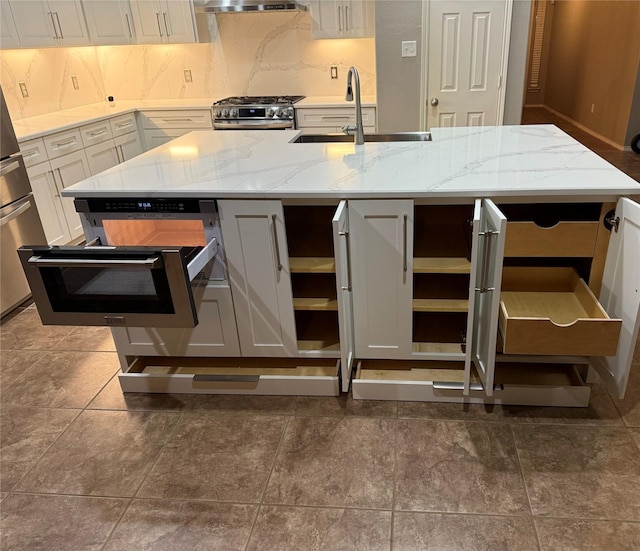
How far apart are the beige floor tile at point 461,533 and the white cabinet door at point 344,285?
596 mm

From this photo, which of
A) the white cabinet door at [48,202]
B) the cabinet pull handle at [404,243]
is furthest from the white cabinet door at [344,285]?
the white cabinet door at [48,202]

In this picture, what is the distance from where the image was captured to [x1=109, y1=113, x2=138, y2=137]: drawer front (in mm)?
4402

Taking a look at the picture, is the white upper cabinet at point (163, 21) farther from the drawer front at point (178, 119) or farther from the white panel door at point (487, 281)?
the white panel door at point (487, 281)

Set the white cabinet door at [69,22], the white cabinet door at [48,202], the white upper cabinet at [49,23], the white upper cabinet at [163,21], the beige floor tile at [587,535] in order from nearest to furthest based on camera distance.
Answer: the beige floor tile at [587,535] < the white cabinet door at [48,202] < the white upper cabinet at [49,23] < the white cabinet door at [69,22] < the white upper cabinet at [163,21]

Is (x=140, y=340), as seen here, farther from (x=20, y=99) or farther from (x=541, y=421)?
(x=20, y=99)

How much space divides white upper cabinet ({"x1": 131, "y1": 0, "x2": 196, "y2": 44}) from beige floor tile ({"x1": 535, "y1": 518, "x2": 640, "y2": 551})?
4.56 m

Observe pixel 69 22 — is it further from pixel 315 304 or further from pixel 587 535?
pixel 587 535

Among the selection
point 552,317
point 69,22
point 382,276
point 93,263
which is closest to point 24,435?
point 93,263

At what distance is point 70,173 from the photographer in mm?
3830

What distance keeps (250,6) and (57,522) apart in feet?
13.0

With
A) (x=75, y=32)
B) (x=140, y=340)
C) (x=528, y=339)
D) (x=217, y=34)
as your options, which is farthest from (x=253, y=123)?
(x=528, y=339)

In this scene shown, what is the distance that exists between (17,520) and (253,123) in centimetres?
353

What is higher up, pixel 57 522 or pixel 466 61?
pixel 466 61

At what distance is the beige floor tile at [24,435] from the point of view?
194cm
